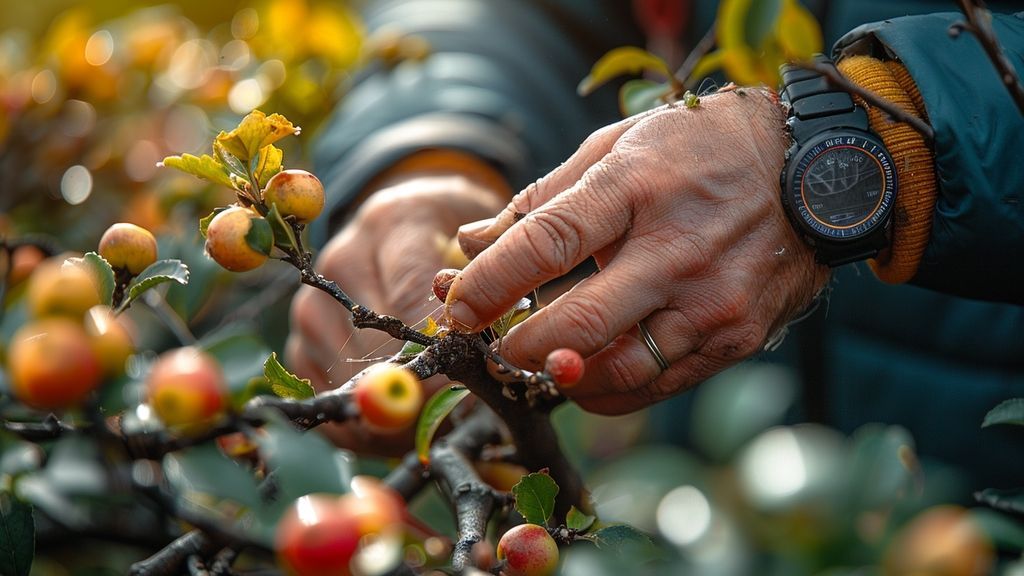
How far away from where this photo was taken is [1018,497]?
0.63m

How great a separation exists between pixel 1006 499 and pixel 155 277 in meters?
0.65

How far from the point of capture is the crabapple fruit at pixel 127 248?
2.27 feet

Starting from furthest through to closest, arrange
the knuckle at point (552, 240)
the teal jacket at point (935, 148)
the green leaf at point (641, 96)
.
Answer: the green leaf at point (641, 96), the teal jacket at point (935, 148), the knuckle at point (552, 240)

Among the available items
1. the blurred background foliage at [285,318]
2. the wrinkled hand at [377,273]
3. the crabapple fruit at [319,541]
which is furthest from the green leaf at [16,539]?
the wrinkled hand at [377,273]

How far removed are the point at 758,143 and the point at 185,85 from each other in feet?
3.66

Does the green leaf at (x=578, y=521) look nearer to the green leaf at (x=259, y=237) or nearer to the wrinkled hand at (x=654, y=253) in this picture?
the wrinkled hand at (x=654, y=253)

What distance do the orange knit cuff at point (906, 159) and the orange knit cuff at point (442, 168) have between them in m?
0.70

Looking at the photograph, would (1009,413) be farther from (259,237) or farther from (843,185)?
(259,237)

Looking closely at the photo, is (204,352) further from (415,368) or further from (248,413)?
(415,368)

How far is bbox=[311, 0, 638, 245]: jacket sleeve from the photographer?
4.97ft

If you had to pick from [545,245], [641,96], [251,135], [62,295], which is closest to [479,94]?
[641,96]

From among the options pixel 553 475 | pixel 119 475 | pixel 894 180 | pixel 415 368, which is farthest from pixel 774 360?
pixel 119 475

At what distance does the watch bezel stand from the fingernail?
0.36 m

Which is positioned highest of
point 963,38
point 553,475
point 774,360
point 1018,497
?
point 963,38
